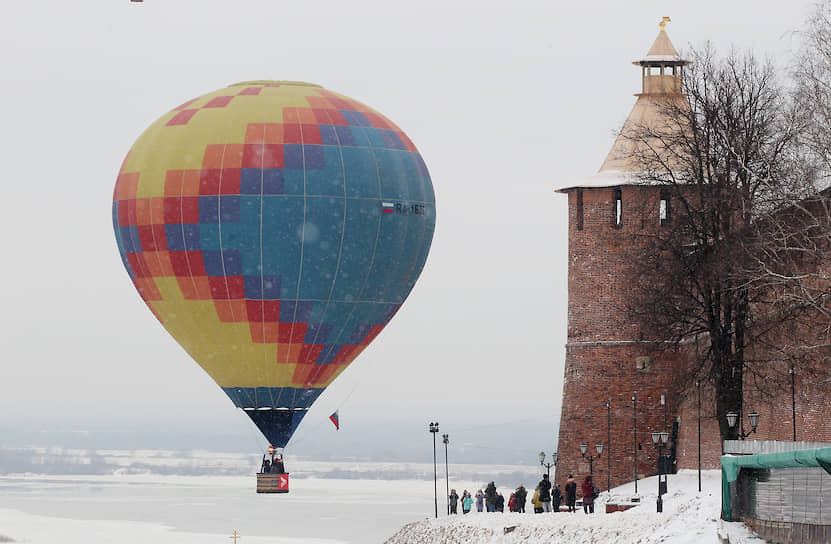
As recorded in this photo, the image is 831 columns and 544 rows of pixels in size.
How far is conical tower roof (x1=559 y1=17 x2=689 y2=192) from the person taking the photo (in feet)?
166

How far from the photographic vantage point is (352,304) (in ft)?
145

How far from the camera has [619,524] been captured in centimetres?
3456

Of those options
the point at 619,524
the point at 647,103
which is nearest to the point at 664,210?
the point at 647,103

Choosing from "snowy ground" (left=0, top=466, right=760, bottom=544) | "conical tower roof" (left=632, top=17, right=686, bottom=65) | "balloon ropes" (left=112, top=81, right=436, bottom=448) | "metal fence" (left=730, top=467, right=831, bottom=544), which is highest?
"conical tower roof" (left=632, top=17, right=686, bottom=65)

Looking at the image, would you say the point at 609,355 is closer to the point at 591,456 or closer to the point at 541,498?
the point at 591,456

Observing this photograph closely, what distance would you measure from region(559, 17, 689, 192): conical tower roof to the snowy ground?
8.11 m

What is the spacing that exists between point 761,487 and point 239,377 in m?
22.4

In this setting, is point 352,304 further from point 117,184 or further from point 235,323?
point 117,184

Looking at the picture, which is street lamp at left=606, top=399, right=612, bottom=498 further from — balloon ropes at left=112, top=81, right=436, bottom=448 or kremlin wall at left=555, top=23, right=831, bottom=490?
balloon ropes at left=112, top=81, right=436, bottom=448

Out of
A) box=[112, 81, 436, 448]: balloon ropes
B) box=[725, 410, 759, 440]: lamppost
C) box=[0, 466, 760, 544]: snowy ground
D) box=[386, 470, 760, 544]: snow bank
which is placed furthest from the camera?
box=[112, 81, 436, 448]: balloon ropes

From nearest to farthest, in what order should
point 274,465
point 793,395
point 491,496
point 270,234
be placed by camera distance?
point 793,395 → point 270,234 → point 274,465 → point 491,496

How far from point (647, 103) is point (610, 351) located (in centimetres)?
675

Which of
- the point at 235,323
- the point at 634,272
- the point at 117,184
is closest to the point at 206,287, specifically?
the point at 235,323

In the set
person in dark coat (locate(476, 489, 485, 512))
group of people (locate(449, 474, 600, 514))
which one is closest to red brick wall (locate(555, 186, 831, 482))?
group of people (locate(449, 474, 600, 514))
